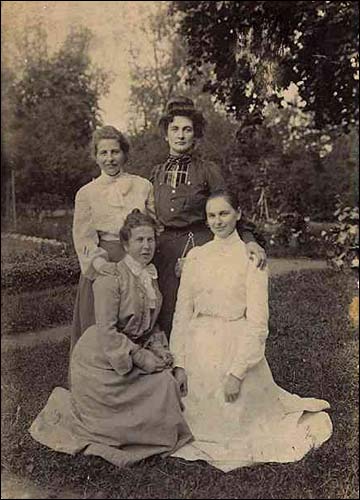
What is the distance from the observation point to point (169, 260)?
2553 mm

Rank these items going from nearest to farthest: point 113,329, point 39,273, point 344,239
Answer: point 113,329 → point 39,273 → point 344,239

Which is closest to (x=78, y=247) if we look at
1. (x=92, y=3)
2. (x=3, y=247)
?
(x=3, y=247)

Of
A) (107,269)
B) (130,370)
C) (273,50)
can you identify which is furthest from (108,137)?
(130,370)

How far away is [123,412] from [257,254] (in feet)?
2.32

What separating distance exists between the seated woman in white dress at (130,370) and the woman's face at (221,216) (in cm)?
21

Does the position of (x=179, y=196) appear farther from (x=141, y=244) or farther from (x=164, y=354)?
(x=164, y=354)

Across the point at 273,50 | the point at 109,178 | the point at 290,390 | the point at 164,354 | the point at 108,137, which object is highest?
the point at 273,50

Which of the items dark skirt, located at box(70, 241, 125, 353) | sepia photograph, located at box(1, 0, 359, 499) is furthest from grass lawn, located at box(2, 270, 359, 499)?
dark skirt, located at box(70, 241, 125, 353)

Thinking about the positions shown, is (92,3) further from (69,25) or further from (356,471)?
(356,471)

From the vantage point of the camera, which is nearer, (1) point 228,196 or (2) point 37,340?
(1) point 228,196

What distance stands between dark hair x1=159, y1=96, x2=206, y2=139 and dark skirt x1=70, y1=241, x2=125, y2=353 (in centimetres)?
44

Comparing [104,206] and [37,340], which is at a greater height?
[104,206]

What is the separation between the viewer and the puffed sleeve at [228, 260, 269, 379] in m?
2.48

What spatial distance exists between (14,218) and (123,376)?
28.5 inches
